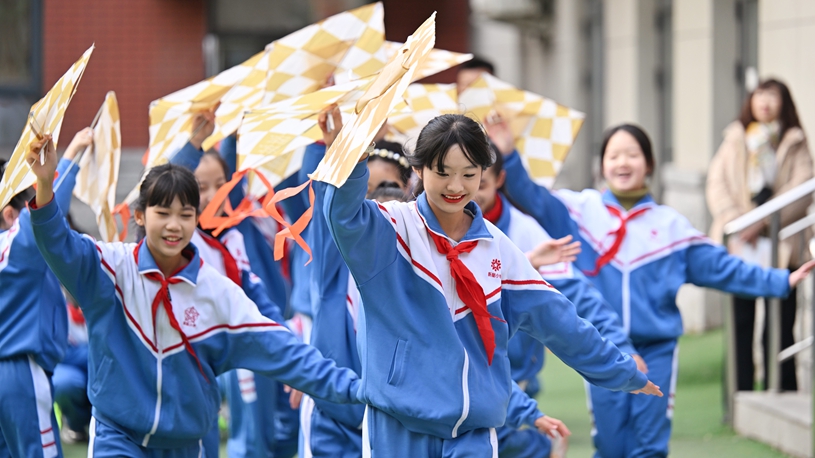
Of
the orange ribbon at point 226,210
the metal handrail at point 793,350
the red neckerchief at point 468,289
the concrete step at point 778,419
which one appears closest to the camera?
the red neckerchief at point 468,289

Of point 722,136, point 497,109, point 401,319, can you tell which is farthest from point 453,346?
point 722,136

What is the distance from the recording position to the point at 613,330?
5.01 m

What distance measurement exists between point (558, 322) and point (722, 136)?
6954mm

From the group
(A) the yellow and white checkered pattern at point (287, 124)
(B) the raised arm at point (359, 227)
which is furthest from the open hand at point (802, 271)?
(B) the raised arm at point (359, 227)

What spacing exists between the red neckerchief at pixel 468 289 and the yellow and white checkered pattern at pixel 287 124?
27.3 inches

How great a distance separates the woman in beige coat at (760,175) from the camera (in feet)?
24.2

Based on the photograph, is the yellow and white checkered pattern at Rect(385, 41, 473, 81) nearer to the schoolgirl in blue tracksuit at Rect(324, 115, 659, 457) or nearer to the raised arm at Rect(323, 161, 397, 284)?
the schoolgirl in blue tracksuit at Rect(324, 115, 659, 457)

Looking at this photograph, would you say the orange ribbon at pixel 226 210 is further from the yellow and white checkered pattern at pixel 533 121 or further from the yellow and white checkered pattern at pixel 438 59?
the yellow and white checkered pattern at pixel 533 121

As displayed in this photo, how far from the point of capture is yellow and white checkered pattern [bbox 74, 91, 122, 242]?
4930 mm

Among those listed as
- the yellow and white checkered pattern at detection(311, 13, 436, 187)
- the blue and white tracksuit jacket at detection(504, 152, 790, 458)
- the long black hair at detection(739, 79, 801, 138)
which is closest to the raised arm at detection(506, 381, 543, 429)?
the blue and white tracksuit jacket at detection(504, 152, 790, 458)

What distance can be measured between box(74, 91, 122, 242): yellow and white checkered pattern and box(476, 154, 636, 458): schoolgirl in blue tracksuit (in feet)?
5.29

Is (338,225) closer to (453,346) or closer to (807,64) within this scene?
(453,346)

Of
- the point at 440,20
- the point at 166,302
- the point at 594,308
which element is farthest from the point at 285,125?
the point at 440,20

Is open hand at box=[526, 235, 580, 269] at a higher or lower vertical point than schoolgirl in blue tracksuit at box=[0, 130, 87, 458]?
higher
